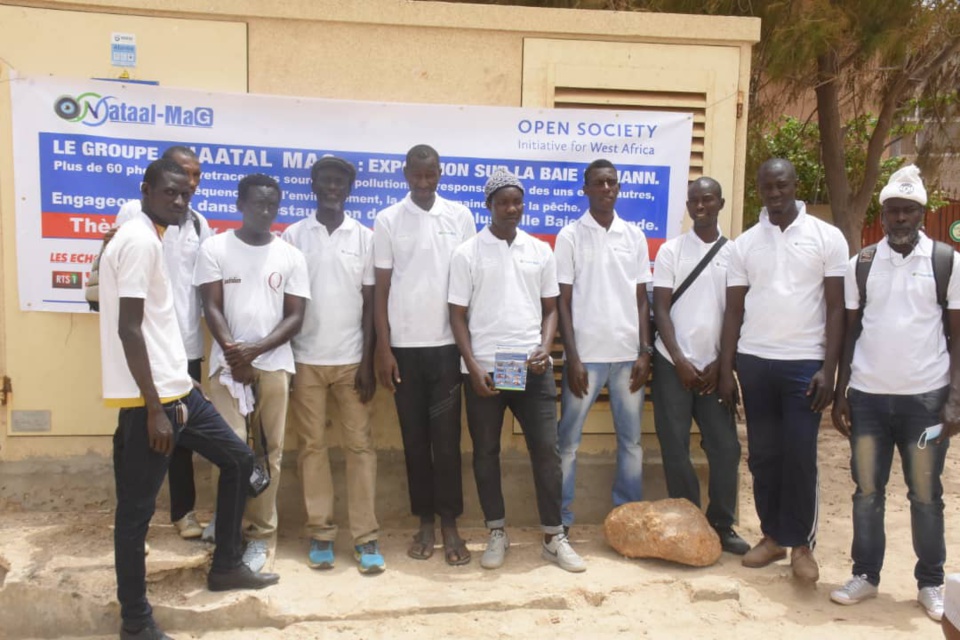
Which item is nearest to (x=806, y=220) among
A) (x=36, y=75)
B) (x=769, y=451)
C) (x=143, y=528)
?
(x=769, y=451)

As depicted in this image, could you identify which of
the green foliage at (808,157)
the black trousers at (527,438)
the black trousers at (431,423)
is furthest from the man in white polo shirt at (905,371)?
the green foliage at (808,157)

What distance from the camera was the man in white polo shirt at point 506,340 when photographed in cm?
454

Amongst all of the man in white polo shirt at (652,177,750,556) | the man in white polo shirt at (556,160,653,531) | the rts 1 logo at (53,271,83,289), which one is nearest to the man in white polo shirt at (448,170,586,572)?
the man in white polo shirt at (556,160,653,531)

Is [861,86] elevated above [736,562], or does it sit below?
above

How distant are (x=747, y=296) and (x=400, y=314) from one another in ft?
6.15

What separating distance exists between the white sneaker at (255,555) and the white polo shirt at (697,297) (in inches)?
96.7

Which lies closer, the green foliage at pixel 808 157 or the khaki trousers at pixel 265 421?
the khaki trousers at pixel 265 421

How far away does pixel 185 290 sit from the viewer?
4426 millimetres

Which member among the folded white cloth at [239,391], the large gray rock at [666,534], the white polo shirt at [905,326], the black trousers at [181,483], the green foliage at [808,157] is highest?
the green foliage at [808,157]

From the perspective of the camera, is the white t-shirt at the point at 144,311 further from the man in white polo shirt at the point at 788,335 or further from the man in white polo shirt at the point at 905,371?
the man in white polo shirt at the point at 905,371

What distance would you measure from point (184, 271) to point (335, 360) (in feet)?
2.95

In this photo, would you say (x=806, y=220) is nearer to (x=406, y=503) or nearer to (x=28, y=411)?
(x=406, y=503)

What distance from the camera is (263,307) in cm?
436

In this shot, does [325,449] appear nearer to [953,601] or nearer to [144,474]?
[144,474]
